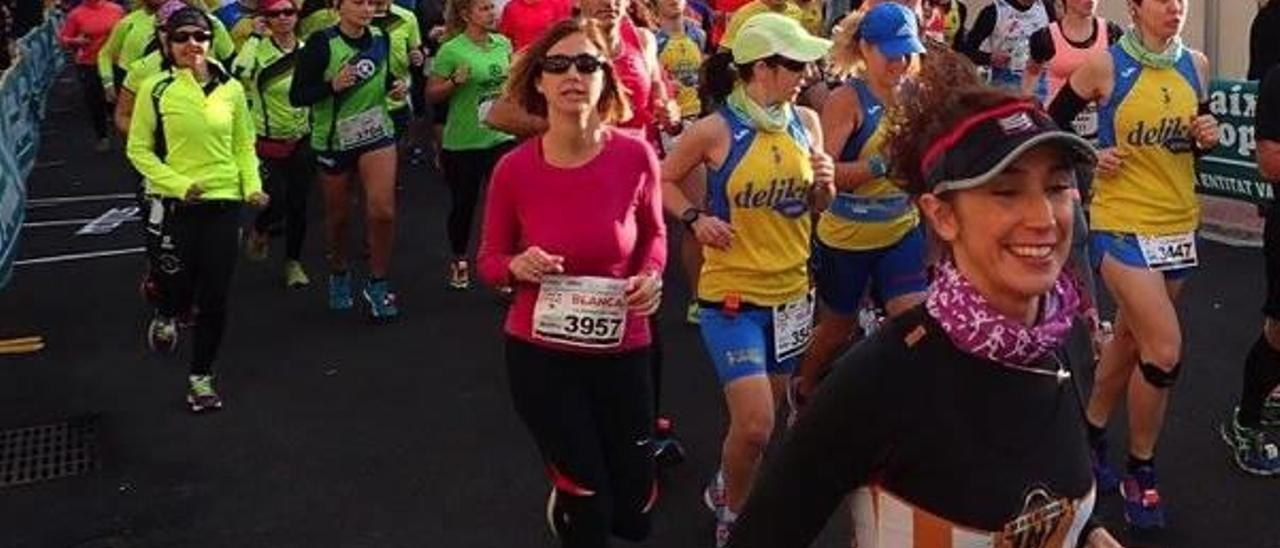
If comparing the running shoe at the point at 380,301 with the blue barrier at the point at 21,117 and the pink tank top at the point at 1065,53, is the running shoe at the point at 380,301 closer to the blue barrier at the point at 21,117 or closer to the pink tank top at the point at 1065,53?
the blue barrier at the point at 21,117

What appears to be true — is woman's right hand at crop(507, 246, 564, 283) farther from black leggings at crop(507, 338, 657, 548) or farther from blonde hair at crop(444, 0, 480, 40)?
blonde hair at crop(444, 0, 480, 40)

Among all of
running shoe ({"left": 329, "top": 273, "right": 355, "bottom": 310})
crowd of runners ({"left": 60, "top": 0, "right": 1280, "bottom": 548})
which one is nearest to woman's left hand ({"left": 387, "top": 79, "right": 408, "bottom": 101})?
crowd of runners ({"left": 60, "top": 0, "right": 1280, "bottom": 548})

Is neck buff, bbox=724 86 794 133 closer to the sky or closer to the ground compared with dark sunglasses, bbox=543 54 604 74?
closer to the ground

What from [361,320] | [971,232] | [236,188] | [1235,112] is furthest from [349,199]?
[971,232]

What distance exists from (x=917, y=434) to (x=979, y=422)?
9cm

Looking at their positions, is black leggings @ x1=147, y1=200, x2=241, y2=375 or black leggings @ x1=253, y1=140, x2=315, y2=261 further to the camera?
black leggings @ x1=253, y1=140, x2=315, y2=261

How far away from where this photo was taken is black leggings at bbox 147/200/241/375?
6.73 metres

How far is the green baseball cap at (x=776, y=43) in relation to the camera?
4.89 m

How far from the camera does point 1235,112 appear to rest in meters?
9.33

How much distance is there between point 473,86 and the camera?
27.2ft

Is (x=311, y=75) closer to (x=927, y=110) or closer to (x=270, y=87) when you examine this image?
(x=270, y=87)

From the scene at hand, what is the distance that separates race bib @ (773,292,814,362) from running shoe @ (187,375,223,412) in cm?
309

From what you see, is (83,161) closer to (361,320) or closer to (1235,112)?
(361,320)

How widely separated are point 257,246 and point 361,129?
214 cm
